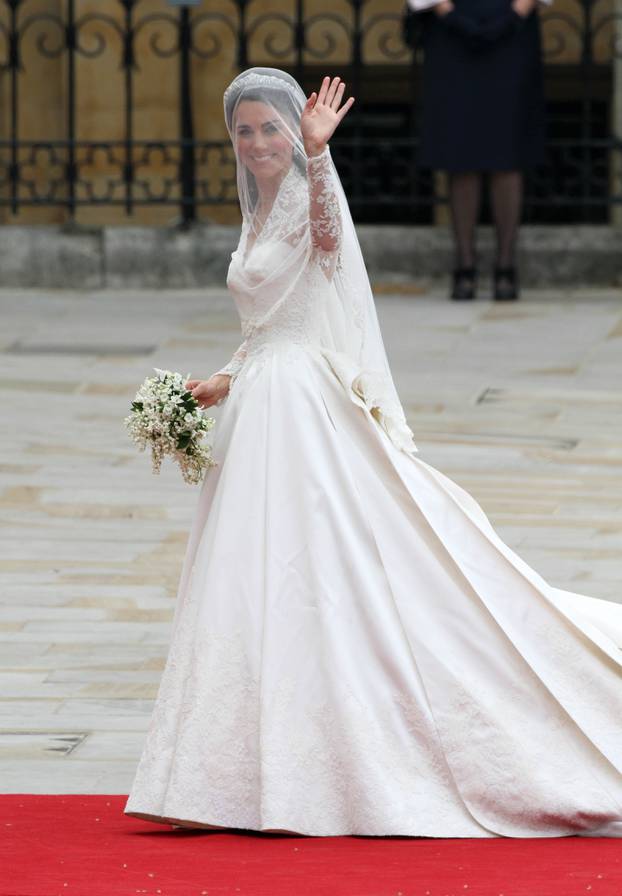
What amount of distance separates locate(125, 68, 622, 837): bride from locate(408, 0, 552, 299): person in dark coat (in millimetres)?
6494

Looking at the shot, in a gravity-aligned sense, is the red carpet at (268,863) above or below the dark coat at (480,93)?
below

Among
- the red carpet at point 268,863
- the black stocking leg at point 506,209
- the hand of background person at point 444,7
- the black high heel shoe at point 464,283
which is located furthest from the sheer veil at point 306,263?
the black high heel shoe at point 464,283

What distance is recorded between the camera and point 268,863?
161 inches

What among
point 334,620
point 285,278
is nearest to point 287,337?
point 285,278

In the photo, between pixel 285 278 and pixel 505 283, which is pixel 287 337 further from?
pixel 505 283

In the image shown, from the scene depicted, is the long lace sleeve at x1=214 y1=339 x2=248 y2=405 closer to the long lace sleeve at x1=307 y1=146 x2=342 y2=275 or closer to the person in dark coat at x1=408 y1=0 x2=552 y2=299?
the long lace sleeve at x1=307 y1=146 x2=342 y2=275

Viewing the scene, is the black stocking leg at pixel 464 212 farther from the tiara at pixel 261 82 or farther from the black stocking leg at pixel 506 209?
the tiara at pixel 261 82

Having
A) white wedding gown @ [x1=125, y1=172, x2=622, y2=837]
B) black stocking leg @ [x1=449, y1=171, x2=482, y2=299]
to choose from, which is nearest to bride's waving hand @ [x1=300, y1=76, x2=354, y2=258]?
white wedding gown @ [x1=125, y1=172, x2=622, y2=837]

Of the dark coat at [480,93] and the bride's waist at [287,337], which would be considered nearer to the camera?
the bride's waist at [287,337]

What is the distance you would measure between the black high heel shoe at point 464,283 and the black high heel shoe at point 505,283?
13cm

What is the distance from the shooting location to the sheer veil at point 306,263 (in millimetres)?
4723

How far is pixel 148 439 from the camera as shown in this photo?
184 inches

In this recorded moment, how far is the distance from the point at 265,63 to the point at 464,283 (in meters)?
2.18

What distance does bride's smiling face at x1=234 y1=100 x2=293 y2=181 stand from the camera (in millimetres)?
4754
